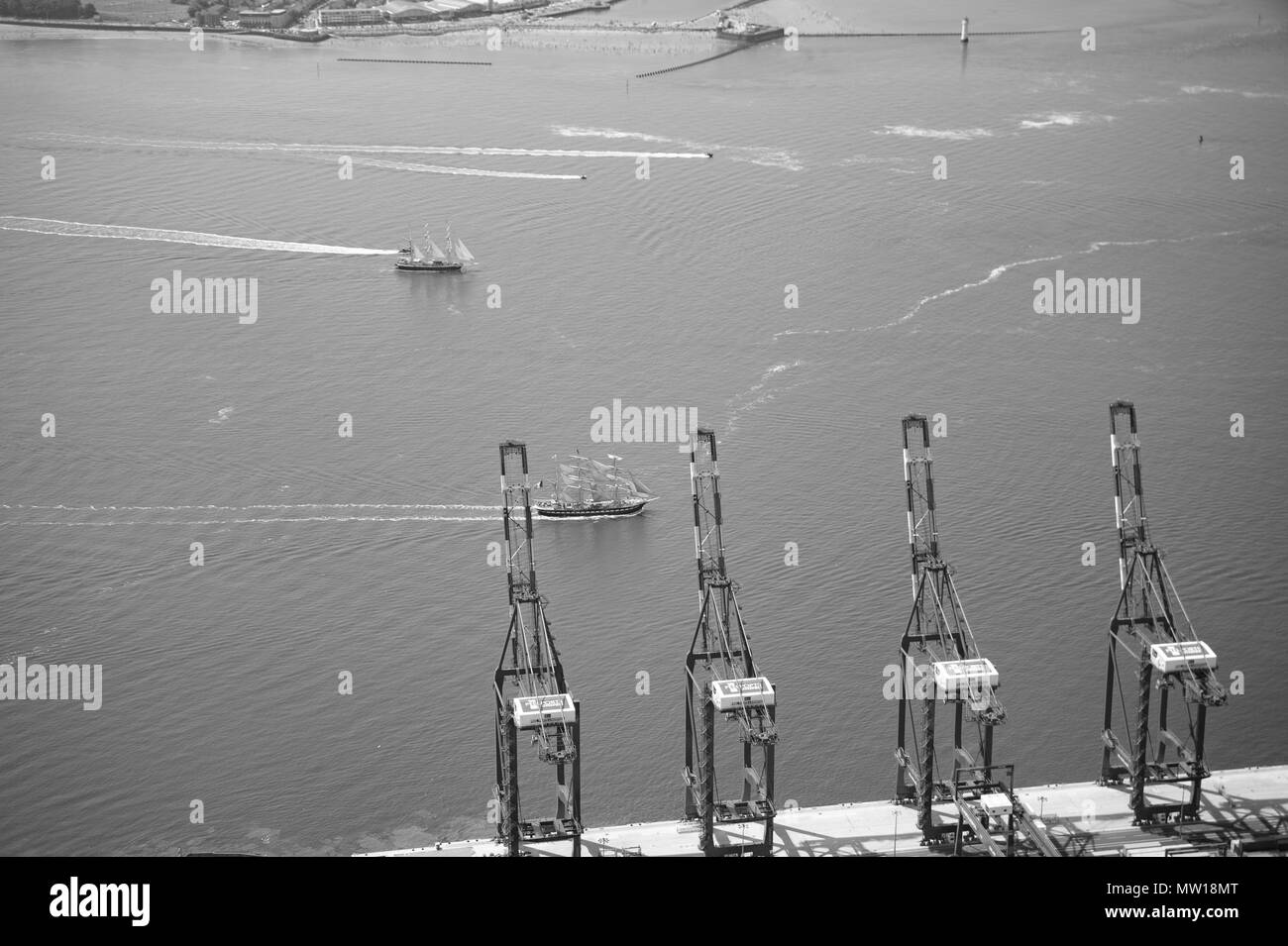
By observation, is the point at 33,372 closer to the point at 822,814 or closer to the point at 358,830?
the point at 358,830

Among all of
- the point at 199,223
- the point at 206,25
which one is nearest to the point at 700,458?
the point at 199,223

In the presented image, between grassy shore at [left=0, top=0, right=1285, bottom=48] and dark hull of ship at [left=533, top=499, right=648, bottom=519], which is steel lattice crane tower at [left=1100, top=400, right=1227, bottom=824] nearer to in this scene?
dark hull of ship at [left=533, top=499, right=648, bottom=519]

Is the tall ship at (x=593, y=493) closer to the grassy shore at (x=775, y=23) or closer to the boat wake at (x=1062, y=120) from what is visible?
the boat wake at (x=1062, y=120)

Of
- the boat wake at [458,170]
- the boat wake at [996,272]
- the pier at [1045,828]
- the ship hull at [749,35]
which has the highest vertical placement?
the ship hull at [749,35]

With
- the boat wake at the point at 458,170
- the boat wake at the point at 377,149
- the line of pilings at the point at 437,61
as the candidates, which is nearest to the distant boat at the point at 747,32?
the line of pilings at the point at 437,61

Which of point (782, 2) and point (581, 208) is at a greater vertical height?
point (782, 2)

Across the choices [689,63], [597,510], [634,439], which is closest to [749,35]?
[689,63]

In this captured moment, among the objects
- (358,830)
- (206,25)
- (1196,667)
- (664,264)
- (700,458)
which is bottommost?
(358,830)

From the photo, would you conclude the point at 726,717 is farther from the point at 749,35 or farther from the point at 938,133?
the point at 749,35
